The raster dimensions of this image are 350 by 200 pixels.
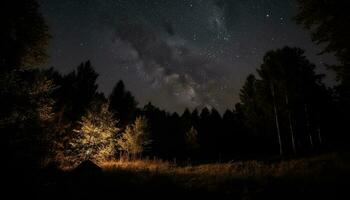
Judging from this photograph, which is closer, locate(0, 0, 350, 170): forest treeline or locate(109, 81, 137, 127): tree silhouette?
locate(0, 0, 350, 170): forest treeline

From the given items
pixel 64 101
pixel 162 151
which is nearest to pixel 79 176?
pixel 64 101

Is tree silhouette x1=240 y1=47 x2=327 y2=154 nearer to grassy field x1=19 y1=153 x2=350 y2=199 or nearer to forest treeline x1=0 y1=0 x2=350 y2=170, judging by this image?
forest treeline x1=0 y1=0 x2=350 y2=170

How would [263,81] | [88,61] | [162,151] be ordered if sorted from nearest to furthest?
[263,81] → [88,61] → [162,151]

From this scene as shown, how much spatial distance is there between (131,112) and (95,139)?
86.2 ft

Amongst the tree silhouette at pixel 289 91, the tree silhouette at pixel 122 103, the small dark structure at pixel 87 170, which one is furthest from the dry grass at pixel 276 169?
the tree silhouette at pixel 122 103

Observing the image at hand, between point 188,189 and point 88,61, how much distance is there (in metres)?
39.2

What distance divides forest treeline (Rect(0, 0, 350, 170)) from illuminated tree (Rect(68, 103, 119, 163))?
3.7 inches

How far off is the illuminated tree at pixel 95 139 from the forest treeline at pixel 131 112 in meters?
0.09

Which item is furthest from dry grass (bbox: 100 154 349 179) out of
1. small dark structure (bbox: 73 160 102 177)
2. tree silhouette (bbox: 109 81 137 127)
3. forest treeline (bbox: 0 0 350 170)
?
tree silhouette (bbox: 109 81 137 127)

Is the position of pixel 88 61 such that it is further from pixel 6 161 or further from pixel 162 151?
pixel 6 161

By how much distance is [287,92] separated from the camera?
1091 inches

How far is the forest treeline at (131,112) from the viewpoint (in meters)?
11.5

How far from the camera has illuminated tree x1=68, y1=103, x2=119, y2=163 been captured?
2206cm

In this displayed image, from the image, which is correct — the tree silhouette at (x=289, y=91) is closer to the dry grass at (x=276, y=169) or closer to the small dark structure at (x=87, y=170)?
the dry grass at (x=276, y=169)
